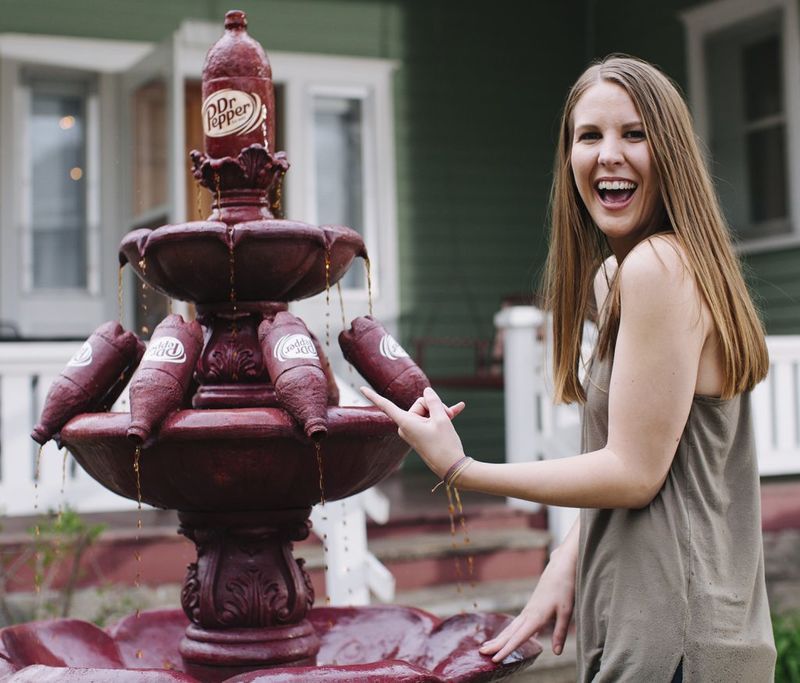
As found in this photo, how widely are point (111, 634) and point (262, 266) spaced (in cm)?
122

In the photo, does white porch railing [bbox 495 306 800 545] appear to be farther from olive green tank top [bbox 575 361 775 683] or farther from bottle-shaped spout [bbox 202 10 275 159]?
olive green tank top [bbox 575 361 775 683]

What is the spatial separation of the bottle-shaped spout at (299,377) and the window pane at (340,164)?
21.4 ft

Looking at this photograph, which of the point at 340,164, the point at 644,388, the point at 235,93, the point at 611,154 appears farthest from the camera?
the point at 340,164

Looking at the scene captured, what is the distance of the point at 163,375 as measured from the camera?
2.48 meters

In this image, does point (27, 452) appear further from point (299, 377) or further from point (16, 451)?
point (299, 377)

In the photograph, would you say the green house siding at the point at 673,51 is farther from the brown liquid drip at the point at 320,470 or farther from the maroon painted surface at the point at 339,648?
the brown liquid drip at the point at 320,470

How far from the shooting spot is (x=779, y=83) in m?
8.47

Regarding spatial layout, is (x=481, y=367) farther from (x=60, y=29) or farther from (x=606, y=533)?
(x=606, y=533)

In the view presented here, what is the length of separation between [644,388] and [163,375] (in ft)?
3.69

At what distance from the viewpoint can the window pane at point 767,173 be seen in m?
8.48

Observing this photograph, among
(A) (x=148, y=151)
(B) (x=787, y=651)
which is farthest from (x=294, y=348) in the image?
(A) (x=148, y=151)

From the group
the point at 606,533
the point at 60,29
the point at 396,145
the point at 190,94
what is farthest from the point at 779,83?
the point at 606,533

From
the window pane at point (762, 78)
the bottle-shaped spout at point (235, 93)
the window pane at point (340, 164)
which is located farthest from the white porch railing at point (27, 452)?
the window pane at point (762, 78)

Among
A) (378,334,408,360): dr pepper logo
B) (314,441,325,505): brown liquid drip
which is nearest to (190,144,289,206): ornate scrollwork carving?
(378,334,408,360): dr pepper logo
